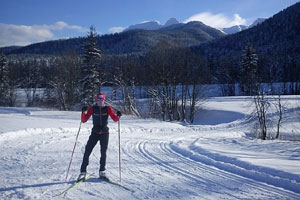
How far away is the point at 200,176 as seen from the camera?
5.84m

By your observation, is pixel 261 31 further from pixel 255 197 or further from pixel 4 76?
pixel 255 197

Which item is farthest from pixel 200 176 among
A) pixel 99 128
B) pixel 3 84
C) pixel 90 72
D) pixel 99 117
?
pixel 3 84

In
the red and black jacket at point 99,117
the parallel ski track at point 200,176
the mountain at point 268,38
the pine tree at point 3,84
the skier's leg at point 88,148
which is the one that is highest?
the mountain at point 268,38

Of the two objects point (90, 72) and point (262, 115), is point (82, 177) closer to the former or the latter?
point (262, 115)

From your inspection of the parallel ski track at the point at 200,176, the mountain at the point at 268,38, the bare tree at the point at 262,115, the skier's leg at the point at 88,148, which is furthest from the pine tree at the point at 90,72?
the mountain at the point at 268,38

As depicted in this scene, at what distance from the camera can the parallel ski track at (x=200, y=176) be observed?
4.76m

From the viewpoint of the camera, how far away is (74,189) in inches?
193

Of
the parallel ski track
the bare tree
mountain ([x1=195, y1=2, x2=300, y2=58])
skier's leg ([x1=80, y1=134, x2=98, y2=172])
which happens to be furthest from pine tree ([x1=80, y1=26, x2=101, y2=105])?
mountain ([x1=195, y1=2, x2=300, y2=58])

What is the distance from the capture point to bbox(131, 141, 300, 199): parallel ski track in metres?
4.76

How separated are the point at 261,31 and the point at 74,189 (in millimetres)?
138017

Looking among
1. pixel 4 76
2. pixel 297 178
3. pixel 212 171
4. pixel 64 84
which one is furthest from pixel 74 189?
pixel 4 76

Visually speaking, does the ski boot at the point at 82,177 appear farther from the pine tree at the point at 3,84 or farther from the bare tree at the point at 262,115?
the pine tree at the point at 3,84

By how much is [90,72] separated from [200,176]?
26381 millimetres

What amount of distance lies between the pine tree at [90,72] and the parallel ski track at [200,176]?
22002 mm
